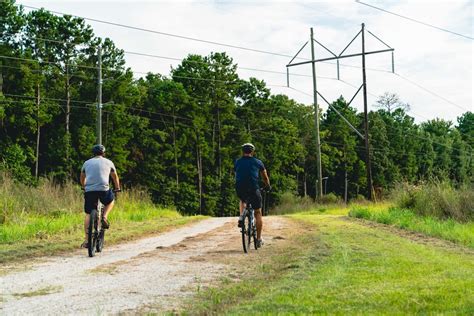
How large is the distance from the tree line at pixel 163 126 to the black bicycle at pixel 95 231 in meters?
14.9

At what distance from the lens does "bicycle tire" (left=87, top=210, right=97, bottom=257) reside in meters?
10.1

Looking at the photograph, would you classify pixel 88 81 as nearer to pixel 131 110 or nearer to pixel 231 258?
pixel 131 110

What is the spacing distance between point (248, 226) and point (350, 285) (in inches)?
185

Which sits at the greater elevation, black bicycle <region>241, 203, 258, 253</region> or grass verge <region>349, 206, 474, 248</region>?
black bicycle <region>241, 203, 258, 253</region>

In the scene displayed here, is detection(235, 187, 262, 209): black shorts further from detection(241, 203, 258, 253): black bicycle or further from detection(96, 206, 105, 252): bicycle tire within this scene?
detection(96, 206, 105, 252): bicycle tire

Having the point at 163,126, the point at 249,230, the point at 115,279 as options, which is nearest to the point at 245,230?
the point at 249,230

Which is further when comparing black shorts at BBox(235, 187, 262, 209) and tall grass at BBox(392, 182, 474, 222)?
tall grass at BBox(392, 182, 474, 222)

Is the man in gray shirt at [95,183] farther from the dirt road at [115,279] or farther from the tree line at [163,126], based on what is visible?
the tree line at [163,126]

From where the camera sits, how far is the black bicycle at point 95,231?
10156 mm

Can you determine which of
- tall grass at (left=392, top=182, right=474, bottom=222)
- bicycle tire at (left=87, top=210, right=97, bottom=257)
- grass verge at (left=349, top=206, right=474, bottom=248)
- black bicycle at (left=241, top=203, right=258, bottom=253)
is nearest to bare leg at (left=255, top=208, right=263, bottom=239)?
black bicycle at (left=241, top=203, right=258, bottom=253)

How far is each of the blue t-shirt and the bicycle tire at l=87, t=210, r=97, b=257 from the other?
282 centimetres

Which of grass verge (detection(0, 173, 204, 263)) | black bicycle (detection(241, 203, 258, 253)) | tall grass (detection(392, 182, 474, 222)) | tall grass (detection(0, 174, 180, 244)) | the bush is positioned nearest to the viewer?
black bicycle (detection(241, 203, 258, 253))

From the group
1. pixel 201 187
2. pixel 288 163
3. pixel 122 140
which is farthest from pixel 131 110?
pixel 288 163

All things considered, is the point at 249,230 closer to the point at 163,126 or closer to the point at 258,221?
the point at 258,221
